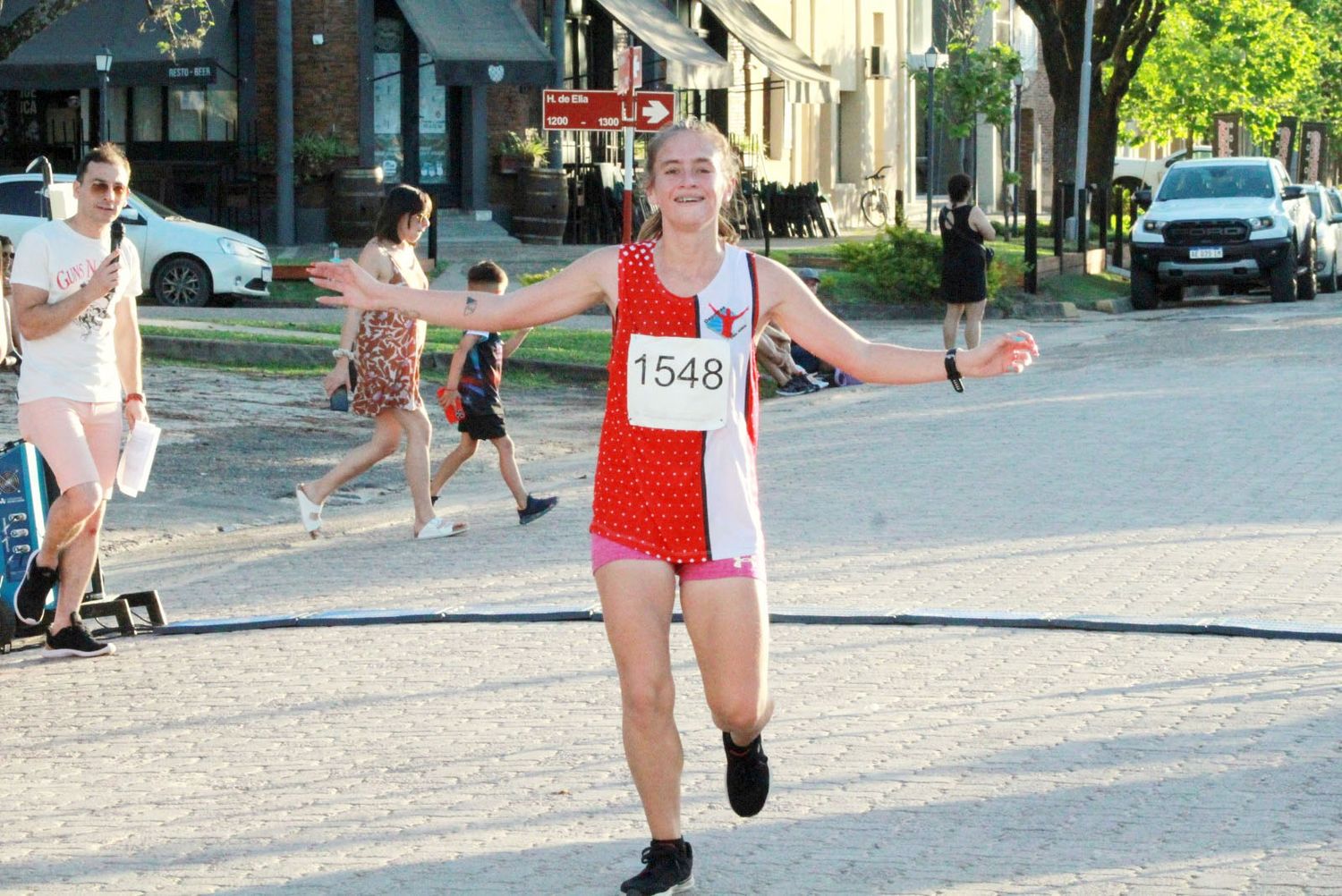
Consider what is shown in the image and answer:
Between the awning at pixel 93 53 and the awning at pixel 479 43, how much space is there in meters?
3.12

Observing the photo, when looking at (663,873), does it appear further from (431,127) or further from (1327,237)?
(431,127)

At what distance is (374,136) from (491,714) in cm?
2739

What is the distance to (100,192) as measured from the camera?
7.63 meters

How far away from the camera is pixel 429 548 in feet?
34.2

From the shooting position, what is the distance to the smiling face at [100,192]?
7.61 m

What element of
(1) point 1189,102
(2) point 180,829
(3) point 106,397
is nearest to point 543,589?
(3) point 106,397

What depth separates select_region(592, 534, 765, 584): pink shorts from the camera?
4.83m

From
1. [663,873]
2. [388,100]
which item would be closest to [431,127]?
[388,100]

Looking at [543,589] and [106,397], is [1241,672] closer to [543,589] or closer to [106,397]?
[543,589]

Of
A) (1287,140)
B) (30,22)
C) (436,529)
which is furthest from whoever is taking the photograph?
(1287,140)

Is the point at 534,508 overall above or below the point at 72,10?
below

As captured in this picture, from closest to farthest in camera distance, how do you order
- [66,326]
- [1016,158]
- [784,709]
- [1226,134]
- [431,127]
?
[784,709], [66,326], [431,127], [1226,134], [1016,158]

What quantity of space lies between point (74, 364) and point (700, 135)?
3.42 m

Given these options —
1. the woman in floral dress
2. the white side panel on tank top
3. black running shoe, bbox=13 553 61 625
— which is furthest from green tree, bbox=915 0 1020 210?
the white side panel on tank top
